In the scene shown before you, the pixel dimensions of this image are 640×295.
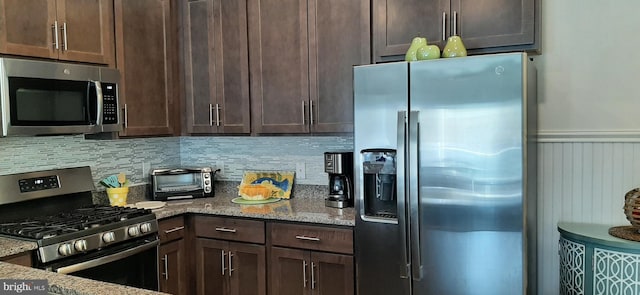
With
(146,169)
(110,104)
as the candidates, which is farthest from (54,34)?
(146,169)

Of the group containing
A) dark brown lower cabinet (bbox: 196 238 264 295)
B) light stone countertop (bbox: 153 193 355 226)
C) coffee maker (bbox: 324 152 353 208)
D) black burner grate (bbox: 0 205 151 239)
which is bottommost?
dark brown lower cabinet (bbox: 196 238 264 295)

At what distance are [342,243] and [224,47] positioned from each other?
1514 millimetres

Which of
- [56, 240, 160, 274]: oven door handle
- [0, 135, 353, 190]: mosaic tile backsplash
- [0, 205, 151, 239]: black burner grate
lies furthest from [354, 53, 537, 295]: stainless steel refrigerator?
[0, 205, 151, 239]: black burner grate

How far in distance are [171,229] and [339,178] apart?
1.04m

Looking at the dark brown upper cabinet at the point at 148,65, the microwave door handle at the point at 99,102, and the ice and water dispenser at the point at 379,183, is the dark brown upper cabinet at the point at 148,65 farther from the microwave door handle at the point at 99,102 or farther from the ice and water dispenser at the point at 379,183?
the ice and water dispenser at the point at 379,183

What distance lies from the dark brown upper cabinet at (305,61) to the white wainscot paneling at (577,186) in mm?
1119

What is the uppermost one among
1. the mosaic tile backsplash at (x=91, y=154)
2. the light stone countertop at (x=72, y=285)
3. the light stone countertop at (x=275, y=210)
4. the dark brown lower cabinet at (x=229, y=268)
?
the mosaic tile backsplash at (x=91, y=154)

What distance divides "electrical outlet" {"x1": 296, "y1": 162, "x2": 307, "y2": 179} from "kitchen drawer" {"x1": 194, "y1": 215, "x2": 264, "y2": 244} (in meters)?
0.63

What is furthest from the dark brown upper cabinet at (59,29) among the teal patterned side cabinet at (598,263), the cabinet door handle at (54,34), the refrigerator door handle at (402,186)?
the teal patterned side cabinet at (598,263)

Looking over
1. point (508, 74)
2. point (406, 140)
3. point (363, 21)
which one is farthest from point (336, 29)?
point (508, 74)

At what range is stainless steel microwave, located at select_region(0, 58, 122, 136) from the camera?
2.38 metres

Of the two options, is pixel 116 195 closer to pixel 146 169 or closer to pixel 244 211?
pixel 146 169

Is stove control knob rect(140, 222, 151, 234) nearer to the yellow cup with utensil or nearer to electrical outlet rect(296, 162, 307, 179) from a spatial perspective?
the yellow cup with utensil

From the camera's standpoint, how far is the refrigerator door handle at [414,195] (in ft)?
7.50
